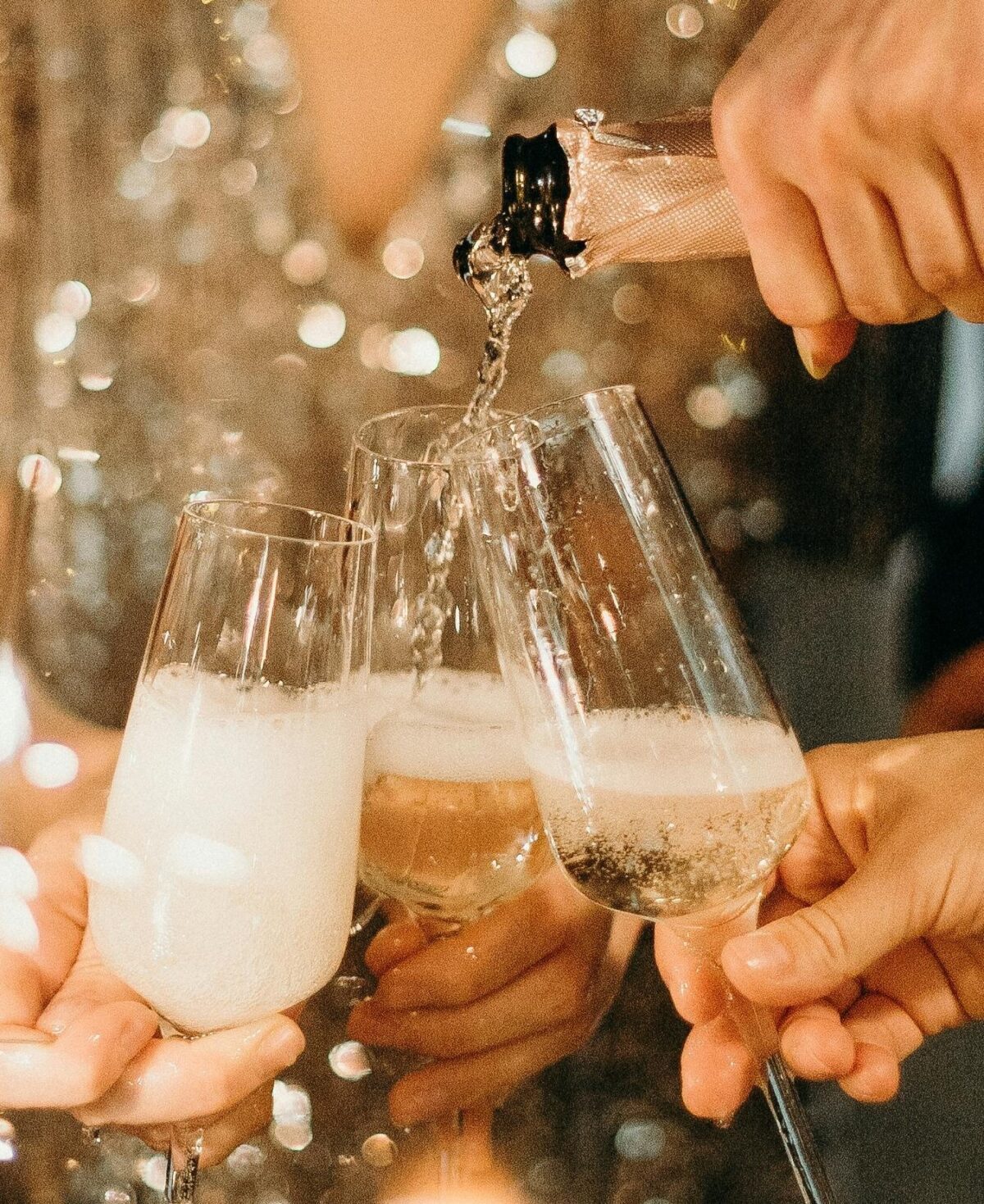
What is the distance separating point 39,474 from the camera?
49.2 inches

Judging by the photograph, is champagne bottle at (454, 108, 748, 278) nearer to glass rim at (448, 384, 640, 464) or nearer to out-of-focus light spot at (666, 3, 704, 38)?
glass rim at (448, 384, 640, 464)

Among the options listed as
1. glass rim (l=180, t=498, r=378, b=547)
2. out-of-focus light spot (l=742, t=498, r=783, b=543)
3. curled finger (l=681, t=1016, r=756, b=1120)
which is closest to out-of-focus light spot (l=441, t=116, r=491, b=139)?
out-of-focus light spot (l=742, t=498, r=783, b=543)

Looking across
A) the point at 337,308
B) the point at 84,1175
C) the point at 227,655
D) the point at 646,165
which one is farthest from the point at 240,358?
the point at 84,1175

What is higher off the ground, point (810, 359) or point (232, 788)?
point (810, 359)

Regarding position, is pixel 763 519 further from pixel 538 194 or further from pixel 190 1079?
pixel 190 1079

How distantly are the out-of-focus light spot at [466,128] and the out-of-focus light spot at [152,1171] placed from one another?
1.30 metres

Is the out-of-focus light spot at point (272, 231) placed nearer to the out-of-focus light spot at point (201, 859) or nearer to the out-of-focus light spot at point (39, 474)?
the out-of-focus light spot at point (39, 474)

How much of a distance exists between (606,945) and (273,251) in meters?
0.94

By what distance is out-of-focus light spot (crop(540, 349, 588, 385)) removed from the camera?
1.35 metres

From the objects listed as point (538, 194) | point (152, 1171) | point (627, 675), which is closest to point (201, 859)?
point (627, 675)

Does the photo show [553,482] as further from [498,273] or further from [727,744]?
[498,273]

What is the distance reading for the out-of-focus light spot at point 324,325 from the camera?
130cm

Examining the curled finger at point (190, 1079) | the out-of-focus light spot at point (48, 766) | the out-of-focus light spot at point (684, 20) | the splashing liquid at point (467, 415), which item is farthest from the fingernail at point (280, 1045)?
the out-of-focus light spot at point (684, 20)

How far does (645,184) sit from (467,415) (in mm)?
199
